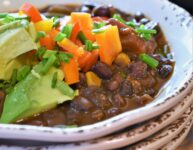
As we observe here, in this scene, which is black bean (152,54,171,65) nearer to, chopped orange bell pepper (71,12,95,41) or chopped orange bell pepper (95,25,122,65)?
chopped orange bell pepper (95,25,122,65)

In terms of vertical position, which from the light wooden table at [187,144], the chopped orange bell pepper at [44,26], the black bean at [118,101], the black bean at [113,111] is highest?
the chopped orange bell pepper at [44,26]

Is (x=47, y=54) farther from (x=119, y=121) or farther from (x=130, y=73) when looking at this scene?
(x=119, y=121)

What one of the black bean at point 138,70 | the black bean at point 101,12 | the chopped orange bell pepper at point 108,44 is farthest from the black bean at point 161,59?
the black bean at point 101,12

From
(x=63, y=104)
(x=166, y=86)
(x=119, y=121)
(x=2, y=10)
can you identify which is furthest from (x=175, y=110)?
(x=2, y=10)

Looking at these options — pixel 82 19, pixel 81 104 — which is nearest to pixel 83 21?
pixel 82 19

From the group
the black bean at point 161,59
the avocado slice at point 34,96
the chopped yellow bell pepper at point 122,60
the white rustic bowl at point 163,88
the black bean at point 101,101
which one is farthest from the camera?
the black bean at point 161,59

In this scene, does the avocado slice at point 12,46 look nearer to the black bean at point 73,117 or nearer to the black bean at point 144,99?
the black bean at point 73,117

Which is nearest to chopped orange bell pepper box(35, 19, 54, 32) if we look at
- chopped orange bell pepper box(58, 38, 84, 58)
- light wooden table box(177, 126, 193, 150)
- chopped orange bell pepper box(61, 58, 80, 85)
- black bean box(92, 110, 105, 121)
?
chopped orange bell pepper box(58, 38, 84, 58)

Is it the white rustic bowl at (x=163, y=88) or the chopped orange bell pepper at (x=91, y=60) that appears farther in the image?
the chopped orange bell pepper at (x=91, y=60)
